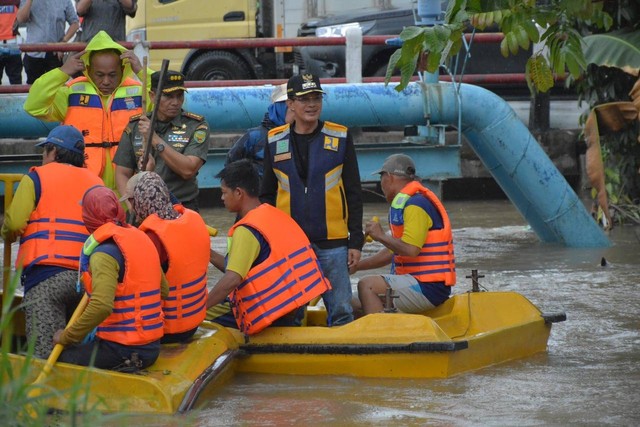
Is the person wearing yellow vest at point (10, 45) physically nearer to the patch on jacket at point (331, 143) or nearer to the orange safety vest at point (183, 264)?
the patch on jacket at point (331, 143)

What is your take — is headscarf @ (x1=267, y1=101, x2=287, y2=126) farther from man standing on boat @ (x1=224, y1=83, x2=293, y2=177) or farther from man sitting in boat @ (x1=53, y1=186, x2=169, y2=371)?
man sitting in boat @ (x1=53, y1=186, x2=169, y2=371)

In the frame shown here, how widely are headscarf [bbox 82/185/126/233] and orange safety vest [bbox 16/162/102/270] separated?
510 mm

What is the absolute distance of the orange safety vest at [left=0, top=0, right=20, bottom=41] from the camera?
47.9 feet

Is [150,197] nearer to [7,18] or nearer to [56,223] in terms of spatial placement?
[56,223]

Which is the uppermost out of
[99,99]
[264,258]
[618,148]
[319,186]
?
[99,99]

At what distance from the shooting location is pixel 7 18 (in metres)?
14.7

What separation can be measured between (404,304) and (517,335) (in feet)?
2.29

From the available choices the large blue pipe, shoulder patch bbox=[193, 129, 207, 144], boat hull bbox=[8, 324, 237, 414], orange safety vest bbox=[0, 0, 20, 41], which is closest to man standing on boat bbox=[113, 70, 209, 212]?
shoulder patch bbox=[193, 129, 207, 144]

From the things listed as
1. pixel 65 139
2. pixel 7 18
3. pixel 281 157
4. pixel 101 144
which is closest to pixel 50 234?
pixel 65 139

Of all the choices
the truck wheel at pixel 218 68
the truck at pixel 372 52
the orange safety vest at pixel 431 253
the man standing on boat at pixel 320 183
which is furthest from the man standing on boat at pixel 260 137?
the truck wheel at pixel 218 68

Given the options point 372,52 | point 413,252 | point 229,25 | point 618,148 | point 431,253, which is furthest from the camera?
point 229,25

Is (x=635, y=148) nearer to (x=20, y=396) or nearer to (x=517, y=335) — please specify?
(x=517, y=335)

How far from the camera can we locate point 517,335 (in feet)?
24.8

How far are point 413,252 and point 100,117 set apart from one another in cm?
224
